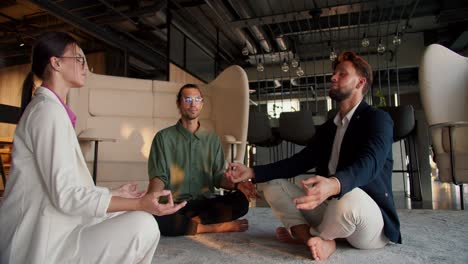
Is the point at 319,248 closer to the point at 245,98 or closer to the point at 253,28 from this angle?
the point at 245,98

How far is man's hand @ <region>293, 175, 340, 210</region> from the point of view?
44.5 inches

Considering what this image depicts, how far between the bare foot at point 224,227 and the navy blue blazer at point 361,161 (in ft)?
1.56

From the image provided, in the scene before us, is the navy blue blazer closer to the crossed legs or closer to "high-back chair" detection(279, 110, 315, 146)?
the crossed legs

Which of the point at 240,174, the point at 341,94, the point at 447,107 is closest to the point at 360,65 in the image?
the point at 341,94

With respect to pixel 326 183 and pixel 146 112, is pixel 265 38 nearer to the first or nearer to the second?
pixel 146 112

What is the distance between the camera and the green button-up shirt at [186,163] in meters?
2.12

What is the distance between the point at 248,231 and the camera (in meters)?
2.15

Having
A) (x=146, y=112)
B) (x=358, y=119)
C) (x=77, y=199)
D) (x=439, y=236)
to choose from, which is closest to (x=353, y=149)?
(x=358, y=119)

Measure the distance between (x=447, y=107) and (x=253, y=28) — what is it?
485cm

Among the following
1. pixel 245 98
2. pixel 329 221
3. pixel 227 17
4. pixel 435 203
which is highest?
pixel 227 17

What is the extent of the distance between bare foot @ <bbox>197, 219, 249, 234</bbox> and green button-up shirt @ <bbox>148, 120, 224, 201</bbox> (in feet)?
0.61

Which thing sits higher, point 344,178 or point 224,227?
point 344,178

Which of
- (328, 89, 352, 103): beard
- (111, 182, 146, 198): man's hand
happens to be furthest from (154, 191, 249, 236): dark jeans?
(111, 182, 146, 198): man's hand

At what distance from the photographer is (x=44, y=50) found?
1003 mm
